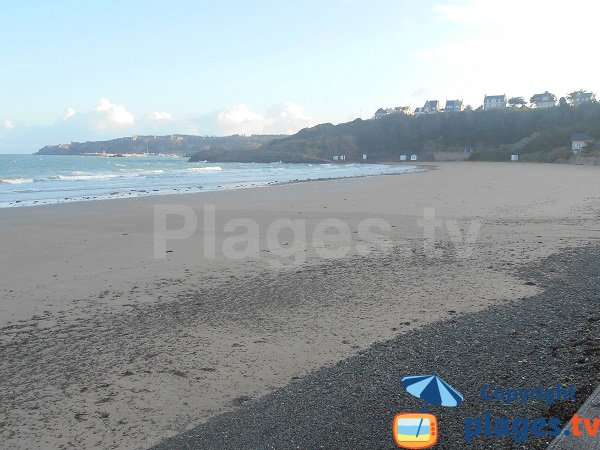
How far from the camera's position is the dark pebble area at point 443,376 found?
3193 mm

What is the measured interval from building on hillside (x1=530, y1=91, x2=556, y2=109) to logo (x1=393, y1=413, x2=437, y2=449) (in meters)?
124

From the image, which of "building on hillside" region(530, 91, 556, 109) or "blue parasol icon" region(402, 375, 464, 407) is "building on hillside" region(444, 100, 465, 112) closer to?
"building on hillside" region(530, 91, 556, 109)

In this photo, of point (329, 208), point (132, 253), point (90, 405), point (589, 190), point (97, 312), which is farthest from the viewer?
point (589, 190)

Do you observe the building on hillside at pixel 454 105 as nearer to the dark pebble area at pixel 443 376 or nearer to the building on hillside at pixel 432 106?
the building on hillside at pixel 432 106

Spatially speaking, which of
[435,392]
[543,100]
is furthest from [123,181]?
[543,100]

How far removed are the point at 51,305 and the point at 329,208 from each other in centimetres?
1121

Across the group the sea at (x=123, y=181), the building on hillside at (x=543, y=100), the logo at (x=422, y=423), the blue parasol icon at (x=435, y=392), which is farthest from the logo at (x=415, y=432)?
the building on hillside at (x=543, y=100)

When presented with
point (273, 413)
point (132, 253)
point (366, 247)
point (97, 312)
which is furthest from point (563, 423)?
point (132, 253)

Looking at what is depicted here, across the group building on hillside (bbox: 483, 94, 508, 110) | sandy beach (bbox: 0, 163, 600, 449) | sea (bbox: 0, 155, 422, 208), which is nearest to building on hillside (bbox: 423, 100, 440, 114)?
building on hillside (bbox: 483, 94, 508, 110)

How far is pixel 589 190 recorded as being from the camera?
2153 centimetres

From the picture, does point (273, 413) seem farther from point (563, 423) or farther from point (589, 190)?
point (589, 190)

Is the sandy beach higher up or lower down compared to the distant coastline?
lower down

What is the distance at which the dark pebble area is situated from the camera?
10.5ft

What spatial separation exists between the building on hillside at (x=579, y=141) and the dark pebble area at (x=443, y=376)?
6097cm
